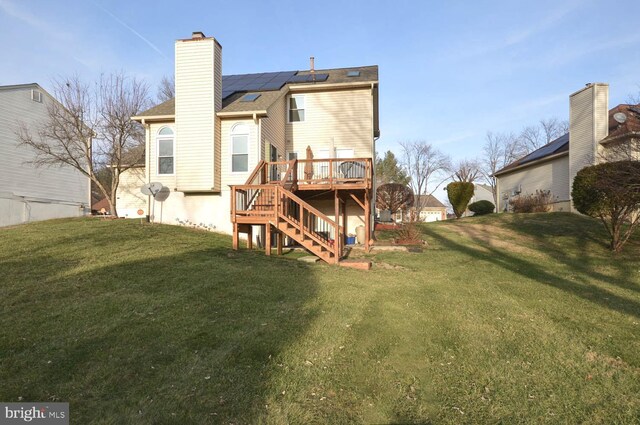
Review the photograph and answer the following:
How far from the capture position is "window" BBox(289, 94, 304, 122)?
1524 cm

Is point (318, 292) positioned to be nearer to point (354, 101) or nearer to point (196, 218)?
point (196, 218)

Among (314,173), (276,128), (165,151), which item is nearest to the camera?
(314,173)

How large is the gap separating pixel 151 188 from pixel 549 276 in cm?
1307

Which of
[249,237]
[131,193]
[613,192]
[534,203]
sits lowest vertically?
[249,237]

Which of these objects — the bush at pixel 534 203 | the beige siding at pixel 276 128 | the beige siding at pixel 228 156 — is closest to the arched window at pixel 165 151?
the beige siding at pixel 228 156

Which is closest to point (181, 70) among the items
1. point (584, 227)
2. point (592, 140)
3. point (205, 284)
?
point (205, 284)

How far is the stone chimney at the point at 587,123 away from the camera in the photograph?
1592 centimetres

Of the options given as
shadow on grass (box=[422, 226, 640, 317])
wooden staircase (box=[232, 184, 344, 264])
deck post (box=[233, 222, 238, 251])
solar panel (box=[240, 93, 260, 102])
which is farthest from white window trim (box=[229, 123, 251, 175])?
shadow on grass (box=[422, 226, 640, 317])

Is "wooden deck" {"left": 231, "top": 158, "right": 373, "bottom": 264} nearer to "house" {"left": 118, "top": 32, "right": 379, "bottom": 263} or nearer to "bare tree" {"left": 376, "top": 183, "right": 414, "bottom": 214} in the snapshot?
"house" {"left": 118, "top": 32, "right": 379, "bottom": 263}

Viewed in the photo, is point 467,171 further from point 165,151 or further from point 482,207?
point 165,151

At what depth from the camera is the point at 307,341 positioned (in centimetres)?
423

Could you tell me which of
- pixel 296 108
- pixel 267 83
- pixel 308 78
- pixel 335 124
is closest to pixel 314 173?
pixel 335 124

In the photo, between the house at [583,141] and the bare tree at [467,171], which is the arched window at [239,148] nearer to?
the house at [583,141]

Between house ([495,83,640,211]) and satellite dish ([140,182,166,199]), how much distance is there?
54.7 ft
